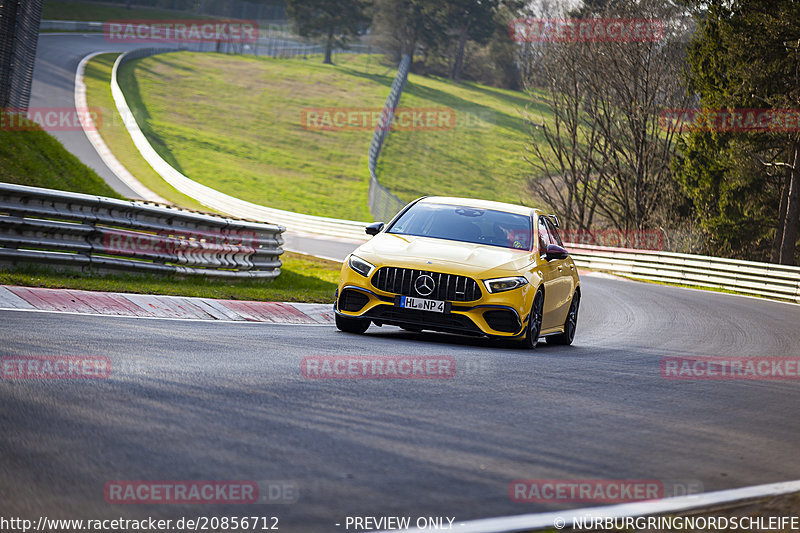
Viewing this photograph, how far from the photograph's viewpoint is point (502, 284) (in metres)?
11.0

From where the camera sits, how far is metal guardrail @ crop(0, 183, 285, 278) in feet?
41.6

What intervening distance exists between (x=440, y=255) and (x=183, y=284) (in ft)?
16.9

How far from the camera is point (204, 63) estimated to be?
96812 millimetres

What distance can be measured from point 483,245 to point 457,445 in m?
6.27

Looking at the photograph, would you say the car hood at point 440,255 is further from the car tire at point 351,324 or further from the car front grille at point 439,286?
the car tire at point 351,324

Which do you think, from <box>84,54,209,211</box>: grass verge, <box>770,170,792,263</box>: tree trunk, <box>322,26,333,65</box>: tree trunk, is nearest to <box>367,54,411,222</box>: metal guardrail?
<box>84,54,209,211</box>: grass verge

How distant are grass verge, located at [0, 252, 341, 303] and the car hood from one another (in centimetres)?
319

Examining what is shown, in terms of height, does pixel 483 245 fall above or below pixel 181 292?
above

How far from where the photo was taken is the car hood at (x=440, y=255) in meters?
11.0

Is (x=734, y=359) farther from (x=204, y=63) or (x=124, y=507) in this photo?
(x=204, y=63)

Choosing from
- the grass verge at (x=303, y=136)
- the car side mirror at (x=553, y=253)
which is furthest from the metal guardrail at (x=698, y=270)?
the car side mirror at (x=553, y=253)

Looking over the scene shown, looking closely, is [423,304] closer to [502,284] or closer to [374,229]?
[502,284]

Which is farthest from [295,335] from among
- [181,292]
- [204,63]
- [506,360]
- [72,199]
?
[204,63]

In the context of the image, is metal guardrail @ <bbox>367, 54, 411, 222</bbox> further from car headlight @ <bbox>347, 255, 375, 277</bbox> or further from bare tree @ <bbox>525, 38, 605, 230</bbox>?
car headlight @ <bbox>347, 255, 375, 277</bbox>
